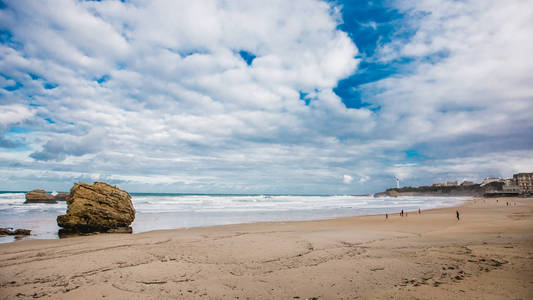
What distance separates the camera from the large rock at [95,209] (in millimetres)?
15734

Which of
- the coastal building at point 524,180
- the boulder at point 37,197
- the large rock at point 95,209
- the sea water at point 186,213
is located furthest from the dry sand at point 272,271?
the coastal building at point 524,180

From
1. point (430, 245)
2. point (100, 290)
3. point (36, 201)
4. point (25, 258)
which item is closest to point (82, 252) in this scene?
Answer: point (25, 258)

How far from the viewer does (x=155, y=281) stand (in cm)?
636

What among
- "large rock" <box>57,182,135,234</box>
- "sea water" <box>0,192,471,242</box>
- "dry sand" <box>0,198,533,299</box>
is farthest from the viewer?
"sea water" <box>0,192,471,242</box>

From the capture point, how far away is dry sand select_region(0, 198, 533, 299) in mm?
5621

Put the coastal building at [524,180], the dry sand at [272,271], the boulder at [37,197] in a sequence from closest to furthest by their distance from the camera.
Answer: the dry sand at [272,271] < the boulder at [37,197] < the coastal building at [524,180]

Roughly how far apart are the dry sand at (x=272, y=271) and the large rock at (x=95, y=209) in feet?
16.9

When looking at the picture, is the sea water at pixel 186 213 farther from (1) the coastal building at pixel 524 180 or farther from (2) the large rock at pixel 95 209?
(1) the coastal building at pixel 524 180

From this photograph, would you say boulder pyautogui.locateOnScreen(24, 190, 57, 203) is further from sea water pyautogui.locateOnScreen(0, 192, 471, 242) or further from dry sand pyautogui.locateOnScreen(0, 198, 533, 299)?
dry sand pyautogui.locateOnScreen(0, 198, 533, 299)

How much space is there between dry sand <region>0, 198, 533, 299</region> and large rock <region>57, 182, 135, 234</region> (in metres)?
5.14

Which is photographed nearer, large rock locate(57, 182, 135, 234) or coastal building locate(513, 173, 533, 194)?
large rock locate(57, 182, 135, 234)

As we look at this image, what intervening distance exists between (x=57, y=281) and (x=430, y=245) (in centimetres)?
1188

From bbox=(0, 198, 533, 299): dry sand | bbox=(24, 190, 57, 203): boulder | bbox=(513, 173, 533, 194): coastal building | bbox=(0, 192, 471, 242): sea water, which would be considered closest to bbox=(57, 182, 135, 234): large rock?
bbox=(0, 192, 471, 242): sea water

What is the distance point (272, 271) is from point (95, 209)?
539 inches
